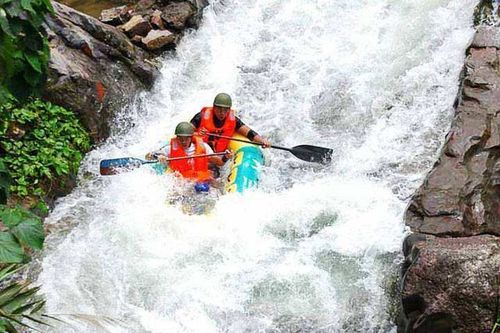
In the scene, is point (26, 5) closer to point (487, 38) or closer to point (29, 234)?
point (29, 234)

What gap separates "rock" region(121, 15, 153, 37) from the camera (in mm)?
8883

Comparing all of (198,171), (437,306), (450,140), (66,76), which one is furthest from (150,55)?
(437,306)

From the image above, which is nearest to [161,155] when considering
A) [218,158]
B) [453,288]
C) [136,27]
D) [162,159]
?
[162,159]

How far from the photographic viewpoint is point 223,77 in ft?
28.9

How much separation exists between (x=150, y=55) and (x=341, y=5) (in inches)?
126

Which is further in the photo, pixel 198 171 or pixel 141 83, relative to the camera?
pixel 141 83

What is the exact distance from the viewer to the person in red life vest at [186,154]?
6809 mm

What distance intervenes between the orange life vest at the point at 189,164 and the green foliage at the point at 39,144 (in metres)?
1.10

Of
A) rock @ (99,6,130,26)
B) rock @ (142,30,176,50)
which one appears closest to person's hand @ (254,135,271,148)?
rock @ (142,30,176,50)

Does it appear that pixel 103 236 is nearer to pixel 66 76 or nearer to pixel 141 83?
pixel 66 76

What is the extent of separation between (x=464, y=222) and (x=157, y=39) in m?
5.36

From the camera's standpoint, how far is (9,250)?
8.24 feet

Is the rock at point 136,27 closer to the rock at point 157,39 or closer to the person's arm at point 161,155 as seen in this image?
the rock at point 157,39

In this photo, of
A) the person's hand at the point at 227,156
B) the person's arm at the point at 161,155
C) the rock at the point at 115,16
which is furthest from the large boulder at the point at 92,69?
the person's hand at the point at 227,156
